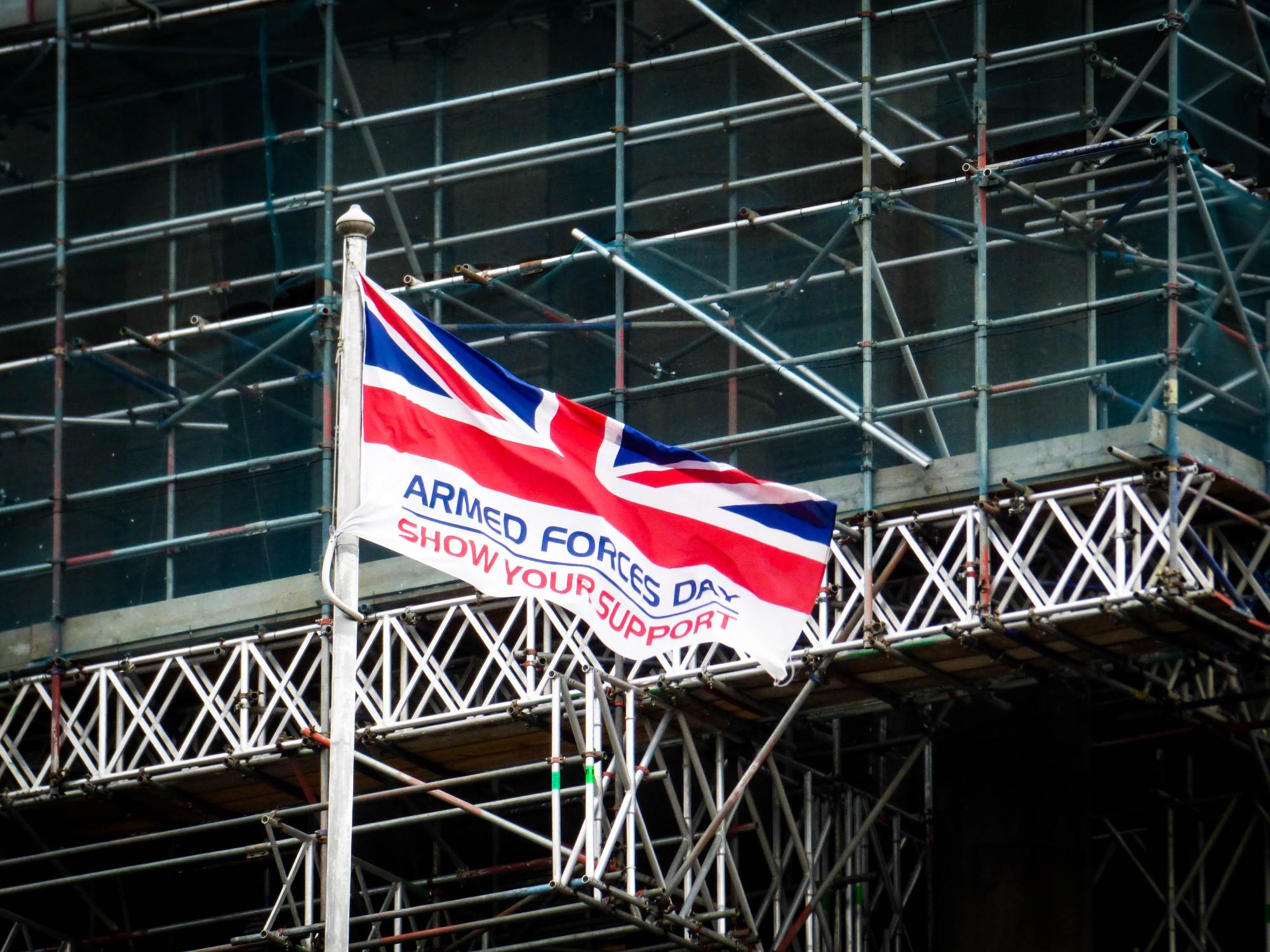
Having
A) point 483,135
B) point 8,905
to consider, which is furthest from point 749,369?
point 8,905

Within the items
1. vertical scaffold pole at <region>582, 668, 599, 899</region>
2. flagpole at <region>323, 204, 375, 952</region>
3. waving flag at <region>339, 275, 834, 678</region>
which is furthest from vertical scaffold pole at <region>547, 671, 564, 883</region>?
flagpole at <region>323, 204, 375, 952</region>

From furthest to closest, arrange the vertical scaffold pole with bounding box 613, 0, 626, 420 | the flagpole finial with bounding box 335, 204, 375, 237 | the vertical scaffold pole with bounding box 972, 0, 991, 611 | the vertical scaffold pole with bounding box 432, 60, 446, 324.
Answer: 1. the vertical scaffold pole with bounding box 432, 60, 446, 324
2. the vertical scaffold pole with bounding box 613, 0, 626, 420
3. the vertical scaffold pole with bounding box 972, 0, 991, 611
4. the flagpole finial with bounding box 335, 204, 375, 237

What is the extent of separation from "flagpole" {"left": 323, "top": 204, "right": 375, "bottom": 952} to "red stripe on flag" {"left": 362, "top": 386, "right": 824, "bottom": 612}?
8.4 inches

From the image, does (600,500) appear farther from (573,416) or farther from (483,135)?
(483,135)

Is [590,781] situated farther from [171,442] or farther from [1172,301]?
[171,442]

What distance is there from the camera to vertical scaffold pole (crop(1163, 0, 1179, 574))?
1019 inches

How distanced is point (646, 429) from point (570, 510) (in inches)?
217

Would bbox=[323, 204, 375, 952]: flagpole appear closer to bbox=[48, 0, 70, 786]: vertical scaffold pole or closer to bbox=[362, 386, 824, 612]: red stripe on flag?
bbox=[362, 386, 824, 612]: red stripe on flag

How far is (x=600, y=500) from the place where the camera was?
2400 centimetres

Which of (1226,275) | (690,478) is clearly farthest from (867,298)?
(690,478)

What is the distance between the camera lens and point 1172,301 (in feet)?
86.5

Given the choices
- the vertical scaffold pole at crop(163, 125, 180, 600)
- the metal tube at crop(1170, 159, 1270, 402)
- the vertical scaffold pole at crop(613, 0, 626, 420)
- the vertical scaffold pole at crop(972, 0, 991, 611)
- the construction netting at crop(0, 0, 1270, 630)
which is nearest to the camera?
the vertical scaffold pole at crop(972, 0, 991, 611)

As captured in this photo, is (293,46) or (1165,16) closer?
(1165,16)

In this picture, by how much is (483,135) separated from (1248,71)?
732 centimetres
